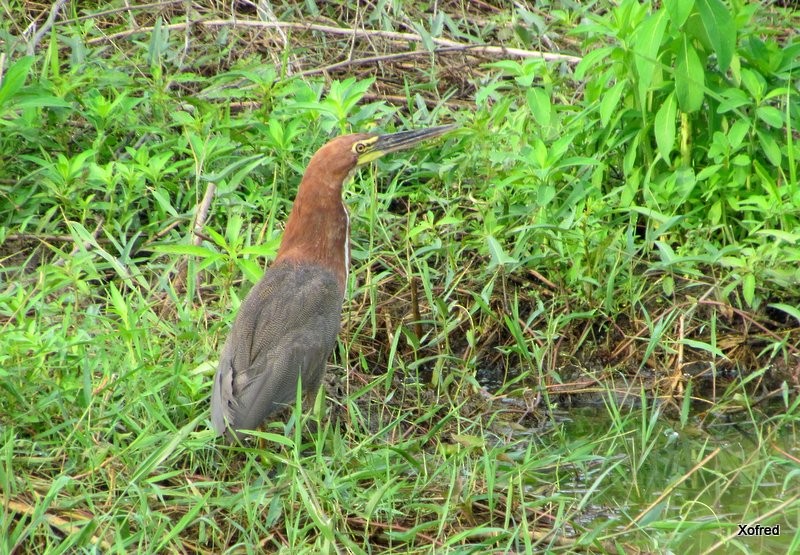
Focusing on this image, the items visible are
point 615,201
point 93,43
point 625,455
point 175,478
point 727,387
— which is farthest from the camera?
point 93,43

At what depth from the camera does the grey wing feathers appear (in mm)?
4574

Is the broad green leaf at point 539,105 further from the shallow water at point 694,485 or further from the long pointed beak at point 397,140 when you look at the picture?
the shallow water at point 694,485

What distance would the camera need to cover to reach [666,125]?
5445mm

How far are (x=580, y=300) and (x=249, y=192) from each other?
1829 mm

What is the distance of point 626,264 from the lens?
5516mm

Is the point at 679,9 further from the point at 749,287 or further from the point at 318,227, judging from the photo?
the point at 318,227

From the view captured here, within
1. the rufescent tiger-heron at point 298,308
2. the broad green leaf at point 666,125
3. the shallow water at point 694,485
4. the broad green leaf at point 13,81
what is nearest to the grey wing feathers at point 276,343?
the rufescent tiger-heron at point 298,308

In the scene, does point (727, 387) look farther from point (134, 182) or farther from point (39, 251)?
point (39, 251)

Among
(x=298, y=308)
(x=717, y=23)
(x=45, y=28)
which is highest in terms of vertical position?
(x=717, y=23)

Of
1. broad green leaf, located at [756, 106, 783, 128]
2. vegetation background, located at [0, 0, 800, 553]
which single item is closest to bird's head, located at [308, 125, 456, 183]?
vegetation background, located at [0, 0, 800, 553]

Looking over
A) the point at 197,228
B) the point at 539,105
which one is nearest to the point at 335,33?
the point at 539,105

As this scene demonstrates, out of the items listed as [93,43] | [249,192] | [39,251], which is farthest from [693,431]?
[93,43]

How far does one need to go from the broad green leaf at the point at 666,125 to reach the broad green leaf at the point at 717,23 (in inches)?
13.8

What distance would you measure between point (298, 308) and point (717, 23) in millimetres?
2214
